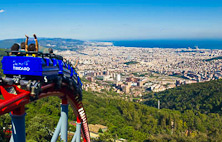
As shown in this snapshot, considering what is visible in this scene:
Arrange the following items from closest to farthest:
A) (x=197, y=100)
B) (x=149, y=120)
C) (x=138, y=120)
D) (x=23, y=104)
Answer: (x=23, y=104) → (x=149, y=120) → (x=138, y=120) → (x=197, y=100)

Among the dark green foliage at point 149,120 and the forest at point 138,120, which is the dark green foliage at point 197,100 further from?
the dark green foliage at point 149,120

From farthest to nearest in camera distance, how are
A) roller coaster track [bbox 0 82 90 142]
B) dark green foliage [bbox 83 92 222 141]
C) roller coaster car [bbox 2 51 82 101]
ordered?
dark green foliage [bbox 83 92 222 141]
roller coaster car [bbox 2 51 82 101]
roller coaster track [bbox 0 82 90 142]

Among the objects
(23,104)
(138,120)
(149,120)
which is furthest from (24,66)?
(149,120)

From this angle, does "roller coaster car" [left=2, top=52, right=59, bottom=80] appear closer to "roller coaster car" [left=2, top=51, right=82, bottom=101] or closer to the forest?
"roller coaster car" [left=2, top=51, right=82, bottom=101]

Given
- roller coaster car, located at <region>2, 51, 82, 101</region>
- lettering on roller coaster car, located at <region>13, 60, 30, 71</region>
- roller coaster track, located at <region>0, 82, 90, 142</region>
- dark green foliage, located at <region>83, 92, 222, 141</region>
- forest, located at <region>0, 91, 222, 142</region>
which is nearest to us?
roller coaster track, located at <region>0, 82, 90, 142</region>

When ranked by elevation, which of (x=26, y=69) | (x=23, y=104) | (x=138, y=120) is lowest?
(x=138, y=120)

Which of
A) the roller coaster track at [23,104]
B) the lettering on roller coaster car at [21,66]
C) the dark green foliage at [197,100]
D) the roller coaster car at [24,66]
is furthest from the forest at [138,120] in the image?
the lettering on roller coaster car at [21,66]

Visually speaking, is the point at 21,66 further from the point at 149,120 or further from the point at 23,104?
the point at 149,120

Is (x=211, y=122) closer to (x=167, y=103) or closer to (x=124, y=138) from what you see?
(x=124, y=138)

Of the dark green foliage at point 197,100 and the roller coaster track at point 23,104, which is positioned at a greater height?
the roller coaster track at point 23,104

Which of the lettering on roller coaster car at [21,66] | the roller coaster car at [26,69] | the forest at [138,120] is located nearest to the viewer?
the roller coaster car at [26,69]

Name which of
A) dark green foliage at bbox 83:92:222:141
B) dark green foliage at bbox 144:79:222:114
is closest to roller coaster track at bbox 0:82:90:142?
dark green foliage at bbox 83:92:222:141
